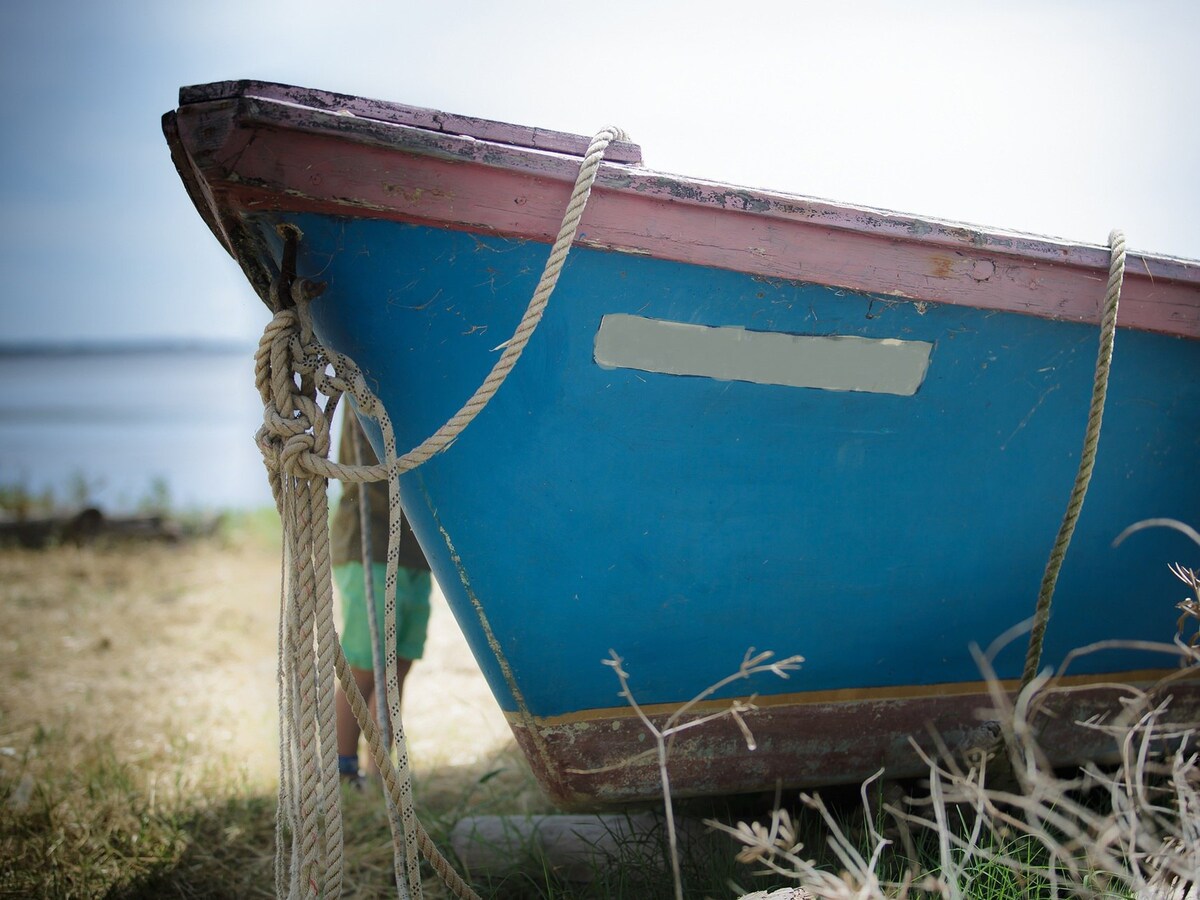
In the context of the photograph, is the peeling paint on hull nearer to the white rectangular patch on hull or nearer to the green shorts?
the white rectangular patch on hull

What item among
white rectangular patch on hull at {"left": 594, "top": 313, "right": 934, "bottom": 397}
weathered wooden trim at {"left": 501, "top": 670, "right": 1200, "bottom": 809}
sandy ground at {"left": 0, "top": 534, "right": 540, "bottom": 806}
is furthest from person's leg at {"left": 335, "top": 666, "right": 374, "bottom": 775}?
white rectangular patch on hull at {"left": 594, "top": 313, "right": 934, "bottom": 397}

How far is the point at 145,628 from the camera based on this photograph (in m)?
4.04

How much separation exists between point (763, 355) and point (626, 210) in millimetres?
378

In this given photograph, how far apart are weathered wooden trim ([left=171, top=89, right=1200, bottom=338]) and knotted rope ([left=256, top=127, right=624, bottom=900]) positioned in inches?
3.0

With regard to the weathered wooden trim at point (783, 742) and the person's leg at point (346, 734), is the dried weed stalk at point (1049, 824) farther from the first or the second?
the person's leg at point (346, 734)

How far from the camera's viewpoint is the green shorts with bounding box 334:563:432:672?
262 cm

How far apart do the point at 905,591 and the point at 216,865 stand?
5.80ft

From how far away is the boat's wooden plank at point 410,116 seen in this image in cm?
139

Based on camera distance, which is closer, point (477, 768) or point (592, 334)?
point (592, 334)

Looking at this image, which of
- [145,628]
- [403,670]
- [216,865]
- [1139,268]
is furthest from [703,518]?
[145,628]

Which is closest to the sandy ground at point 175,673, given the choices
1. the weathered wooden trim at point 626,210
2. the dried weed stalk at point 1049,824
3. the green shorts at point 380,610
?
the green shorts at point 380,610

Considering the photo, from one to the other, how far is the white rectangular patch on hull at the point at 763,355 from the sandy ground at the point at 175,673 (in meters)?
1.51

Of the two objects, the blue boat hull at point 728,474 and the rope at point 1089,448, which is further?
the rope at point 1089,448

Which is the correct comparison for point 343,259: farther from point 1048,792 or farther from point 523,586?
point 1048,792
